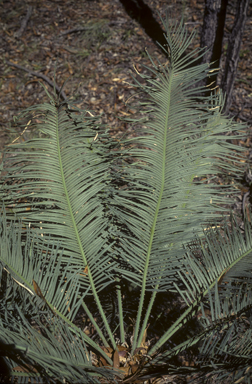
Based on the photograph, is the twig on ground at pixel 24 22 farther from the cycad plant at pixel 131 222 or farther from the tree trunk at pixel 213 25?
the cycad plant at pixel 131 222

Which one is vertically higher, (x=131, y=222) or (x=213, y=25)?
(x=213, y=25)

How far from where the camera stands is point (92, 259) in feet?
4.79

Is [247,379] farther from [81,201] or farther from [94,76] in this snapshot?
[94,76]

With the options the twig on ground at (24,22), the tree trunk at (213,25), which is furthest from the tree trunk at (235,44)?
the twig on ground at (24,22)

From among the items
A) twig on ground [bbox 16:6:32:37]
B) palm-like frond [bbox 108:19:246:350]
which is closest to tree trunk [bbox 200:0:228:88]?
palm-like frond [bbox 108:19:246:350]

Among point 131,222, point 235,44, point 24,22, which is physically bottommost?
point 131,222

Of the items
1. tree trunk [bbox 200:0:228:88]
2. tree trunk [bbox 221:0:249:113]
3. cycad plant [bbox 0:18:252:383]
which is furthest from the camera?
tree trunk [bbox 200:0:228:88]

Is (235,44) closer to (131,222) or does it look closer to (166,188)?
(166,188)

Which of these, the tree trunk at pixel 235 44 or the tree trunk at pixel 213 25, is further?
the tree trunk at pixel 213 25

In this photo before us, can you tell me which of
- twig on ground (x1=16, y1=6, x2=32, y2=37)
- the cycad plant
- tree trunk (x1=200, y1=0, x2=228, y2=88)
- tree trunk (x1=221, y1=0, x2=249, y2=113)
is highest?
twig on ground (x1=16, y1=6, x2=32, y2=37)

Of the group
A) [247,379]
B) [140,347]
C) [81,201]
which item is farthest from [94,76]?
[247,379]

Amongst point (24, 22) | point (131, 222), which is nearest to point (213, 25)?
point (131, 222)

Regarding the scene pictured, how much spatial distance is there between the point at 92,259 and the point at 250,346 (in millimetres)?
787

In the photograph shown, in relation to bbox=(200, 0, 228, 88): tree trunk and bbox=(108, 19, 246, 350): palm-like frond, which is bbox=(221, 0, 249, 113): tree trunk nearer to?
bbox=(200, 0, 228, 88): tree trunk
